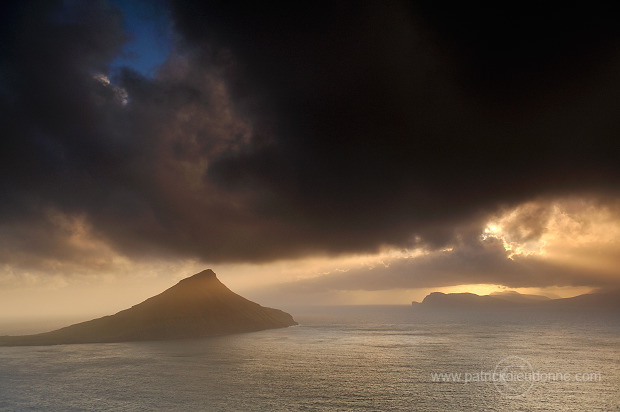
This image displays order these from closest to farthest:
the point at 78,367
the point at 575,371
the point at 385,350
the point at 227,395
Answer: the point at 227,395 < the point at 575,371 < the point at 78,367 < the point at 385,350

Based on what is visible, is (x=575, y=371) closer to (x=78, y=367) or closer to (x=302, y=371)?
(x=302, y=371)

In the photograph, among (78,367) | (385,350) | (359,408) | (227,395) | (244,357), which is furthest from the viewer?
(385,350)

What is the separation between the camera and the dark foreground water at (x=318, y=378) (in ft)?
281

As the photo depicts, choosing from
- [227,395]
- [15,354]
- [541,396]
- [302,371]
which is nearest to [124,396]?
[227,395]

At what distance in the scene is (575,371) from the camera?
116 meters

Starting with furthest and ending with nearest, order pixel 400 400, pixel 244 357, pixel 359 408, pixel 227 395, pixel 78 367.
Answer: pixel 244 357
pixel 78 367
pixel 227 395
pixel 400 400
pixel 359 408

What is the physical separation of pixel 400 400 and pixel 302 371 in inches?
1644

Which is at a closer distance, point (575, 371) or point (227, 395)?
point (227, 395)

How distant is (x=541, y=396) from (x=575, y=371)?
3754 cm

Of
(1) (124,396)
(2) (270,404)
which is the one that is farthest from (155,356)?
(2) (270,404)

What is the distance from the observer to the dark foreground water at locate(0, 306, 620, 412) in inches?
3369

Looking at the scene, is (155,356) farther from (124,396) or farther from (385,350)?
(385,350)

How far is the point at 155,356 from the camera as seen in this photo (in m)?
156

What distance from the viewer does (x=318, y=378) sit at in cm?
10919
